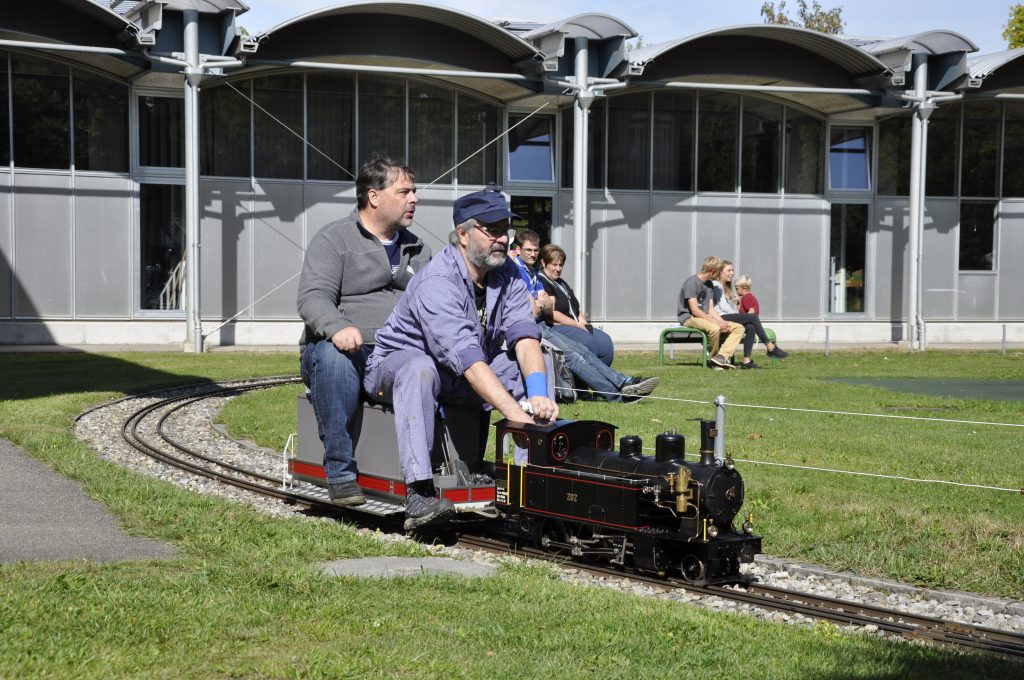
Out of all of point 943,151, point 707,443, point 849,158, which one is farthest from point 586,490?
point 943,151

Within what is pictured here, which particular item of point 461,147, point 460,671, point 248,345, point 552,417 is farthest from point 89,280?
point 460,671

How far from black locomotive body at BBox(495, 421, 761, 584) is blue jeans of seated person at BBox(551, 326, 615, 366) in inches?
306

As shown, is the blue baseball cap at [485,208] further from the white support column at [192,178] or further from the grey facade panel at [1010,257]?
the grey facade panel at [1010,257]

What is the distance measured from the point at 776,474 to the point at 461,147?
19.5 m

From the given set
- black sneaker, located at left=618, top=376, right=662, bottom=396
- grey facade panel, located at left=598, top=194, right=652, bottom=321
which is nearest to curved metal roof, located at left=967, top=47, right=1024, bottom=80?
grey facade panel, located at left=598, top=194, right=652, bottom=321

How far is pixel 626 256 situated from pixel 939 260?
8.12 m

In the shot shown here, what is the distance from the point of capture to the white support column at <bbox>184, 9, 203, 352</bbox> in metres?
23.8

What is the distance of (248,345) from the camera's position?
86.2ft

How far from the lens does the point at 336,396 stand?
26.0 ft

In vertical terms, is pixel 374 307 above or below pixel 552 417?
above

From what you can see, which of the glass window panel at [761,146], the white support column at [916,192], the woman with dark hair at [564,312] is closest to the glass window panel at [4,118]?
the woman with dark hair at [564,312]

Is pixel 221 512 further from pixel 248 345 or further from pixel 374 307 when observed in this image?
pixel 248 345

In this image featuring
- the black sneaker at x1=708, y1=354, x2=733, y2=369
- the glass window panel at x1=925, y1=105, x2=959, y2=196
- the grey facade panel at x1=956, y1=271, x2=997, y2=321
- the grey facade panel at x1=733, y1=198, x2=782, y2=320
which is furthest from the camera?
the grey facade panel at x1=956, y1=271, x2=997, y2=321

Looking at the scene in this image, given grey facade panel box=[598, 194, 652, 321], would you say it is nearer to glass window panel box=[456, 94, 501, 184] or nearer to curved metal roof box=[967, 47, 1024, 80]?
glass window panel box=[456, 94, 501, 184]
